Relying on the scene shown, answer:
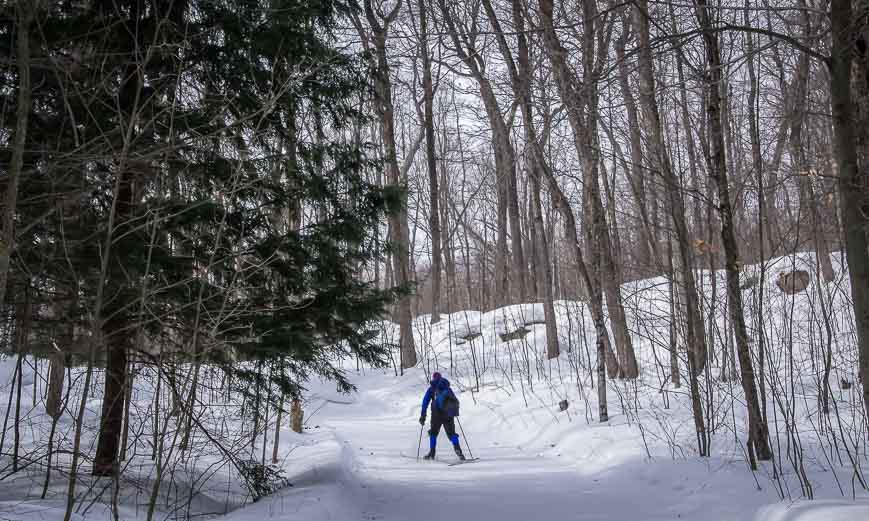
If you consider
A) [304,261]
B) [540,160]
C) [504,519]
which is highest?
[540,160]

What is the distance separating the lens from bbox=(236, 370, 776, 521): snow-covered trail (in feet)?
21.1

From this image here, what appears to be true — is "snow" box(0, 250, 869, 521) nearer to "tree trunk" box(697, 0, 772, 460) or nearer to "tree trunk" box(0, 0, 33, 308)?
"tree trunk" box(697, 0, 772, 460)

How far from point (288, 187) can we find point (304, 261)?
0.89m

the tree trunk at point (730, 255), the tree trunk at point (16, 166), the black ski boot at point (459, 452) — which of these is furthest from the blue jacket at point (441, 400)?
the tree trunk at point (16, 166)

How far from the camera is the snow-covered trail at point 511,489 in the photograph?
21.1ft

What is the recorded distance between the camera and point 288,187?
283 inches

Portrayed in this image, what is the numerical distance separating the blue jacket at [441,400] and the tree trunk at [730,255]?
17.1 feet

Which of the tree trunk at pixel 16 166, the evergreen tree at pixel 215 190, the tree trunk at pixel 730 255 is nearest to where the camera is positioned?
the tree trunk at pixel 16 166

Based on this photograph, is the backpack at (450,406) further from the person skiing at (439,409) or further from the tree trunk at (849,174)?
the tree trunk at (849,174)

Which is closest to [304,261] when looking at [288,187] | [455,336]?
[288,187]

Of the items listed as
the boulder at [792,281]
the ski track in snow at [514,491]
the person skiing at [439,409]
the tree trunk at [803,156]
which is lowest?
the ski track in snow at [514,491]

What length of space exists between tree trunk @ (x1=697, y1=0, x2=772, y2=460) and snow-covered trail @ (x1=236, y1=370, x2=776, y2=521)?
1.81 feet

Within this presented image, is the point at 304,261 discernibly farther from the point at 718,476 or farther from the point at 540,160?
the point at 540,160

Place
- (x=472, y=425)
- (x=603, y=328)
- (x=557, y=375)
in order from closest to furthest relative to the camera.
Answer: (x=603, y=328) < (x=472, y=425) < (x=557, y=375)
